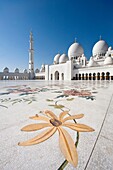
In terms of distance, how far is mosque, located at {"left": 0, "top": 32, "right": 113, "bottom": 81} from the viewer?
1423cm

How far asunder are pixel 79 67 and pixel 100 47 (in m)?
7.00

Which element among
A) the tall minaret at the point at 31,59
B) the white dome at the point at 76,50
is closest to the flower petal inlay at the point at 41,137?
the white dome at the point at 76,50

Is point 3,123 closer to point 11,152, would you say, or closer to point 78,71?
point 11,152

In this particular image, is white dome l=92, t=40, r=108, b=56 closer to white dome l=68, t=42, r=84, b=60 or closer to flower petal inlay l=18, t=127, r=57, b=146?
white dome l=68, t=42, r=84, b=60

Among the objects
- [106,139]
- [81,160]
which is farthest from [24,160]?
[106,139]

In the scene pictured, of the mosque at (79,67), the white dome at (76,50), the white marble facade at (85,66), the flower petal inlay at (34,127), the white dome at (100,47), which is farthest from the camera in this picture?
the white dome at (76,50)

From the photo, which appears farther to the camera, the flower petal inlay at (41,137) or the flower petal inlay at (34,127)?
the flower petal inlay at (34,127)

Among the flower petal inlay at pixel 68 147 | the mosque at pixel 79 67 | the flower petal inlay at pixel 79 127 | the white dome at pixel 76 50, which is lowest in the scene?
the flower petal inlay at pixel 68 147

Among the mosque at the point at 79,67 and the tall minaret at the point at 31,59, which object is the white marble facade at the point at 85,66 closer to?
the mosque at the point at 79,67

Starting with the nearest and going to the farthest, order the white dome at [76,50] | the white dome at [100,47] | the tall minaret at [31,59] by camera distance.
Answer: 1. the white dome at [100,47]
2. the white dome at [76,50]
3. the tall minaret at [31,59]

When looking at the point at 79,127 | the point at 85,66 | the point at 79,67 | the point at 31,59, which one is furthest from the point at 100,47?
the point at 79,127

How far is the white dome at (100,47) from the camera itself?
19.5 metres

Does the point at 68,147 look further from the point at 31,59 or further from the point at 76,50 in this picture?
the point at 31,59

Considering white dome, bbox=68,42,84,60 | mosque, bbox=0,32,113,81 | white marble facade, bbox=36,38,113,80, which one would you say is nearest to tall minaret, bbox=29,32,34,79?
mosque, bbox=0,32,113,81
